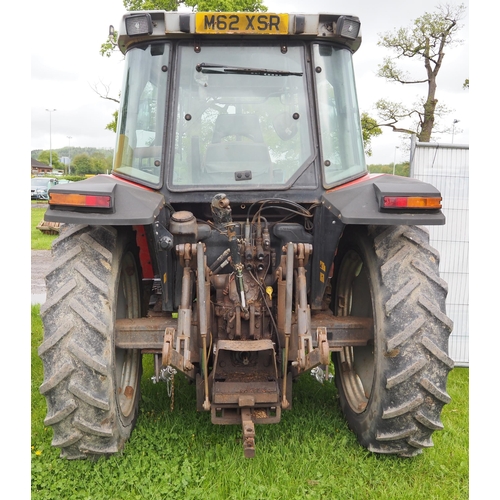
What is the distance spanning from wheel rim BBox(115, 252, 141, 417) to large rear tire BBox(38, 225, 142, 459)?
414mm

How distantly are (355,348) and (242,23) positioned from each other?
7.91ft

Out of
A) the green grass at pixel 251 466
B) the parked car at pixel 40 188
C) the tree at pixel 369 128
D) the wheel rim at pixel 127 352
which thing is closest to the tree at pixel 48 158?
the parked car at pixel 40 188

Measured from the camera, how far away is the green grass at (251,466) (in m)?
3.10

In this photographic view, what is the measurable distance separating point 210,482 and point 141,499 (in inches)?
15.6

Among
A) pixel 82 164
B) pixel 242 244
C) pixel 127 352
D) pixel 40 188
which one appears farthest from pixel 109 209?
pixel 82 164

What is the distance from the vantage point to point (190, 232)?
3303 mm

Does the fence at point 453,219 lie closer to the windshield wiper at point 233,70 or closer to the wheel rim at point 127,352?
the windshield wiper at point 233,70

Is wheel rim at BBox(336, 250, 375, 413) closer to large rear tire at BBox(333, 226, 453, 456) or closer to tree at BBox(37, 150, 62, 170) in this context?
large rear tire at BBox(333, 226, 453, 456)

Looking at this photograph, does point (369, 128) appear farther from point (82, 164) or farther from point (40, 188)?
point (82, 164)

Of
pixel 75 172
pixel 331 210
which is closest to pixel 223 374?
pixel 331 210

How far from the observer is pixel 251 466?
3.32 m

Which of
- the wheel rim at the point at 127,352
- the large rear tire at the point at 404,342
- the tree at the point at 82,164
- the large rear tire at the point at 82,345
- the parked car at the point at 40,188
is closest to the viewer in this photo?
the large rear tire at the point at 82,345

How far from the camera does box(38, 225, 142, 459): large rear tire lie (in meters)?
2.97

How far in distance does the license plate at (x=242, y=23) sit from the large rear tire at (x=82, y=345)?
142 centimetres
